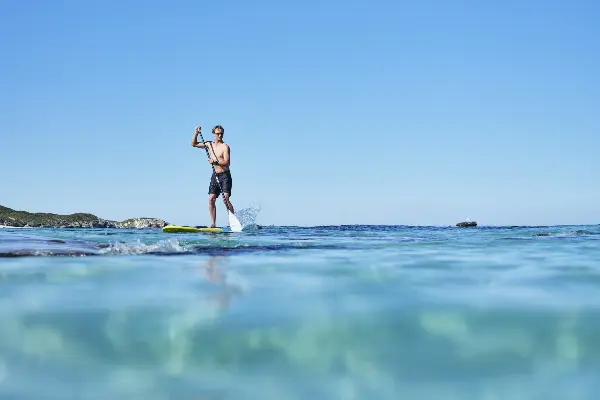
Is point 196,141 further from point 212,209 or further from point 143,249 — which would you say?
point 143,249

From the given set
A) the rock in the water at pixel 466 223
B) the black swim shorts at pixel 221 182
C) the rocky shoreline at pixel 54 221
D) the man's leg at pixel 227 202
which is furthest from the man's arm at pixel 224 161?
the rocky shoreline at pixel 54 221

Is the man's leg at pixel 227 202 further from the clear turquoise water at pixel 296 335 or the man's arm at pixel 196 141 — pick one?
the clear turquoise water at pixel 296 335

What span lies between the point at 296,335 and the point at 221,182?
1415cm

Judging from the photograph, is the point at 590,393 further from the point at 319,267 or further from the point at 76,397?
the point at 319,267

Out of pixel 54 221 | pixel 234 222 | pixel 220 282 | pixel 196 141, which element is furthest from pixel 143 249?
pixel 54 221

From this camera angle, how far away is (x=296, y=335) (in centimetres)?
294

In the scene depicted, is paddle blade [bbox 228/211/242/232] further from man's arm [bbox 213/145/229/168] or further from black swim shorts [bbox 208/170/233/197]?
man's arm [bbox 213/145/229/168]

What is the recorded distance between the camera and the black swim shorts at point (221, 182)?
55.1 feet

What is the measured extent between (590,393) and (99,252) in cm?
652

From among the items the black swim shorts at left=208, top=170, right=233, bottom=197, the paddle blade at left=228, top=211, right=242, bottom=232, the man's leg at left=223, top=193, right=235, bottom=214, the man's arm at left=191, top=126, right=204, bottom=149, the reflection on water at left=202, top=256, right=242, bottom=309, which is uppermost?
the man's arm at left=191, top=126, right=204, bottom=149

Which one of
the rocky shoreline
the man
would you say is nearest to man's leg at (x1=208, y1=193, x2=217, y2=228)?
the man

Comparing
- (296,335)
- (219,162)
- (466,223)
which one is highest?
(219,162)

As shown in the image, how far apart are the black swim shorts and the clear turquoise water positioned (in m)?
11.4

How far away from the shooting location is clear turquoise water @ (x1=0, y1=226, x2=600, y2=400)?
2254 millimetres
